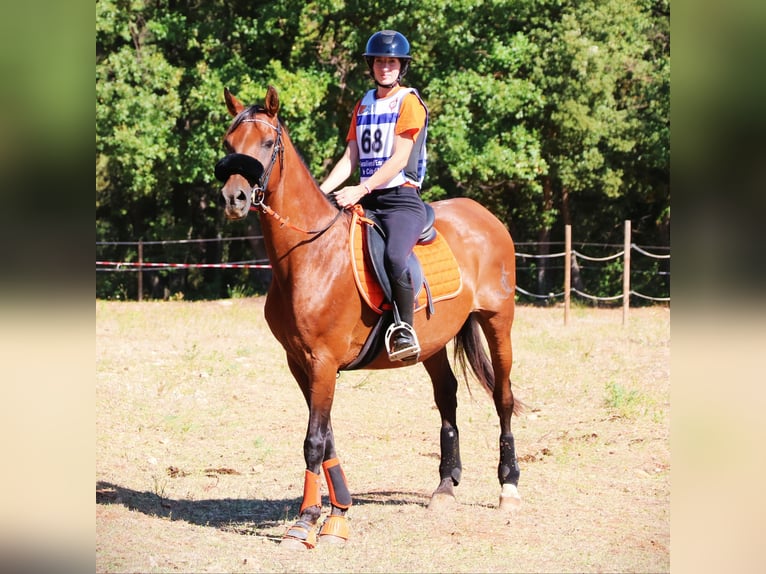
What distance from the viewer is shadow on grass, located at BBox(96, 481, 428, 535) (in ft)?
20.4

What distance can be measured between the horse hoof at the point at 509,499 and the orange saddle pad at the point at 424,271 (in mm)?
1569

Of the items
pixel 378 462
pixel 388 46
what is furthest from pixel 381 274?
pixel 378 462

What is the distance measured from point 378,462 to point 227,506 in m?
1.90

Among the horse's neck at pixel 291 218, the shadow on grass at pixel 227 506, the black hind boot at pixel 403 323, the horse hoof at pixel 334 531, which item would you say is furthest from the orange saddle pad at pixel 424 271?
the shadow on grass at pixel 227 506

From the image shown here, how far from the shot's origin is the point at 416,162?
6191 millimetres

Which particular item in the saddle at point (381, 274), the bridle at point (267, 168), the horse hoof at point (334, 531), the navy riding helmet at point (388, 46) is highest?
the navy riding helmet at point (388, 46)

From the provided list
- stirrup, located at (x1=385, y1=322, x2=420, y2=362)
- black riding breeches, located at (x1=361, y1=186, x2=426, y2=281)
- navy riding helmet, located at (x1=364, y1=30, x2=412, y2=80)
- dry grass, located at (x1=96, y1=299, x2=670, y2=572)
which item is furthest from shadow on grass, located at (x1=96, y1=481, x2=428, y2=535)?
navy riding helmet, located at (x1=364, y1=30, x2=412, y2=80)

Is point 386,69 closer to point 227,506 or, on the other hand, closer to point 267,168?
point 267,168

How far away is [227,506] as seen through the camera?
6.70 meters

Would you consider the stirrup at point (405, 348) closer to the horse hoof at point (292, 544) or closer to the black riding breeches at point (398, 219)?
the black riding breeches at point (398, 219)

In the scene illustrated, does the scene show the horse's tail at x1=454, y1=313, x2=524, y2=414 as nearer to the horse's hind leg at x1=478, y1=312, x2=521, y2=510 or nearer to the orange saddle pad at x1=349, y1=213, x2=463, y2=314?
the horse's hind leg at x1=478, y1=312, x2=521, y2=510

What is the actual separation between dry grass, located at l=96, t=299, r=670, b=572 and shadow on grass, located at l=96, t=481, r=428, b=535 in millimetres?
25

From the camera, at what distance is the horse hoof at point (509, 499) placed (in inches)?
260
